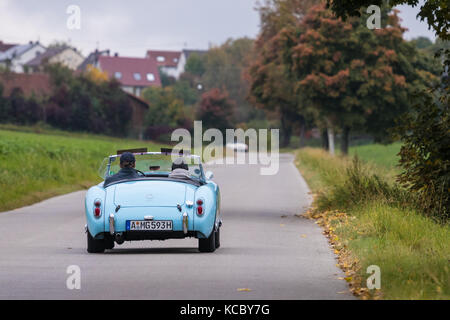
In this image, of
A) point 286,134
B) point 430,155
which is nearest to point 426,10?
point 430,155

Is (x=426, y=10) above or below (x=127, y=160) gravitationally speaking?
above

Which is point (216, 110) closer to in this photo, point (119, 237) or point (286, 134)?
point (286, 134)

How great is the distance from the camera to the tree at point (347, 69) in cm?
4931

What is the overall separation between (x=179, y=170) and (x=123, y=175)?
0.79m

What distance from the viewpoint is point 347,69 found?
49.2m

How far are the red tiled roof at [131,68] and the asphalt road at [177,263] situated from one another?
15421cm

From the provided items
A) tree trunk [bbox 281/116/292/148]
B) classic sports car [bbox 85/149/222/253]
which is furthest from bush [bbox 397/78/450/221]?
tree trunk [bbox 281/116/292/148]

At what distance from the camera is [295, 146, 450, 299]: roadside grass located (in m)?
9.13

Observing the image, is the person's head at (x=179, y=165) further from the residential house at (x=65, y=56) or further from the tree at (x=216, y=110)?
the residential house at (x=65, y=56)

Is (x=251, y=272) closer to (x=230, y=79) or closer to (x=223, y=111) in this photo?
(x=223, y=111)

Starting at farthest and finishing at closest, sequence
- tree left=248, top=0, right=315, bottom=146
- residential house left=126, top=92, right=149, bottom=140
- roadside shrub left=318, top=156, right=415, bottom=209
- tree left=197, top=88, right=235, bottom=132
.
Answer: tree left=197, top=88, right=235, bottom=132 < residential house left=126, top=92, right=149, bottom=140 < tree left=248, top=0, right=315, bottom=146 < roadside shrub left=318, top=156, right=415, bottom=209

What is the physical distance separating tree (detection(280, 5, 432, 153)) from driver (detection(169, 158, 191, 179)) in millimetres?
35247

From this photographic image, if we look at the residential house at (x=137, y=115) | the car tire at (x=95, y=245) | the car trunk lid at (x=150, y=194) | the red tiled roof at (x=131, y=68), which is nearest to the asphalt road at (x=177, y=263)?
the car tire at (x=95, y=245)

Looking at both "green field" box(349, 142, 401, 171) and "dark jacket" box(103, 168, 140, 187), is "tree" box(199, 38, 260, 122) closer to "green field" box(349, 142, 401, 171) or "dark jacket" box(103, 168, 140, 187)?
"green field" box(349, 142, 401, 171)
